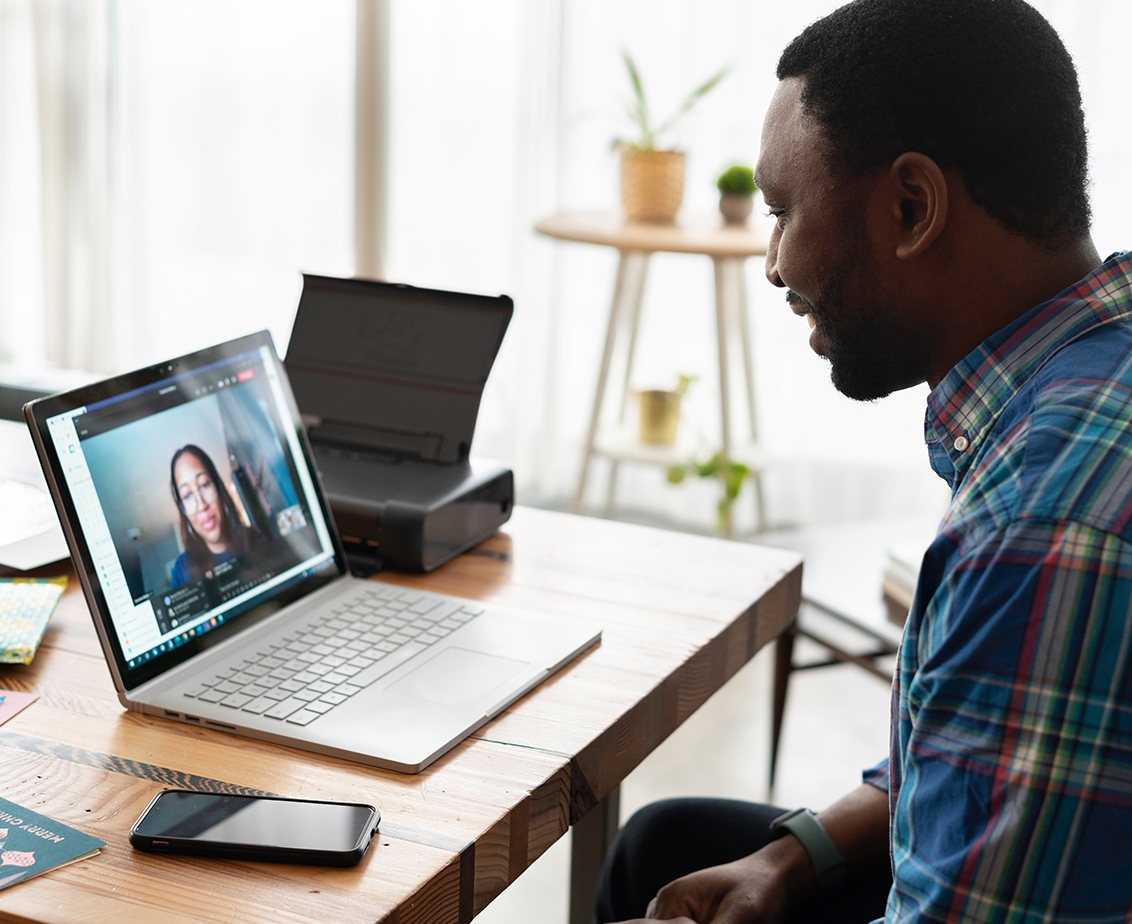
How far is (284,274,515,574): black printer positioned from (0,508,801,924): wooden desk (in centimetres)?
10

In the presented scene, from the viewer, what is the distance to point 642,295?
2.96 m

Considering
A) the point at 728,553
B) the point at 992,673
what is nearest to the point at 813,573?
the point at 728,553

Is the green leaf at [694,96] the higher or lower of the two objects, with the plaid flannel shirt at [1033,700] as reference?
higher

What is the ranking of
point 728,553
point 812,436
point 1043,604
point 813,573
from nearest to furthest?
1. point 1043,604
2. point 728,553
3. point 813,573
4. point 812,436

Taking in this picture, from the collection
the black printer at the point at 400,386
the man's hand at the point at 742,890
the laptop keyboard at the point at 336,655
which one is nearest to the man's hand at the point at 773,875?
the man's hand at the point at 742,890

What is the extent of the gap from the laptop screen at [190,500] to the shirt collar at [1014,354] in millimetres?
579

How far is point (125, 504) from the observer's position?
963 millimetres

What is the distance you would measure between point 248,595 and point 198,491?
3.9 inches

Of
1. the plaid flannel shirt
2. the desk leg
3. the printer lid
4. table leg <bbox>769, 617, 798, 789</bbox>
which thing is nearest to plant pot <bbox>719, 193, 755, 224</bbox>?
table leg <bbox>769, 617, 798, 789</bbox>

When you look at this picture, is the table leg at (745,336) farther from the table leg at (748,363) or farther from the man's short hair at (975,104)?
the man's short hair at (975,104)

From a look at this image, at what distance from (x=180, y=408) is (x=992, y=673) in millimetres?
681

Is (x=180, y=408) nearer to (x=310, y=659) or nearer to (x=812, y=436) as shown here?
(x=310, y=659)

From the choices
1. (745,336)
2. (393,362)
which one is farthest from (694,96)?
(393,362)

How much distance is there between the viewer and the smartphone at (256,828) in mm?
753
